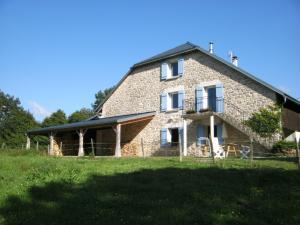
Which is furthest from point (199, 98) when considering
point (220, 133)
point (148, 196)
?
point (148, 196)

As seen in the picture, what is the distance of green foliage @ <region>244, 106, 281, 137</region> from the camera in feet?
62.2

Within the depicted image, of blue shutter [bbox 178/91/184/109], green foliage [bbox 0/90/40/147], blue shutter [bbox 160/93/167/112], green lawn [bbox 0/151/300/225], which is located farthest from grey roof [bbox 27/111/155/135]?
green foliage [bbox 0/90/40/147]

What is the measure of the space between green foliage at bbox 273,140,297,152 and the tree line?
1291 inches

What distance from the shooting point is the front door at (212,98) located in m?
21.8

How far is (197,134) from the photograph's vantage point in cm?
2191

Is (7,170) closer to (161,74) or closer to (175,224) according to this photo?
(175,224)

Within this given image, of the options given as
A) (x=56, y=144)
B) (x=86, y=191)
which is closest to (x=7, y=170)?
(x=86, y=191)

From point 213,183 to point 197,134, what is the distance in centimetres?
1257

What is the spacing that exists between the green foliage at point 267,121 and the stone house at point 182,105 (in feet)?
1.06

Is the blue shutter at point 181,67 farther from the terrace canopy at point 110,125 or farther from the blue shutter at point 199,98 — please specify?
the terrace canopy at point 110,125

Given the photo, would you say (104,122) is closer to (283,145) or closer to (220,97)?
(220,97)

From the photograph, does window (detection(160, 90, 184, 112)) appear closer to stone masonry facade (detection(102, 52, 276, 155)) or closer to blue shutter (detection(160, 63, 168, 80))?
stone masonry facade (detection(102, 52, 276, 155))

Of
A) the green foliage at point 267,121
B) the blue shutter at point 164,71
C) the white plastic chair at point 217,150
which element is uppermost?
the blue shutter at point 164,71

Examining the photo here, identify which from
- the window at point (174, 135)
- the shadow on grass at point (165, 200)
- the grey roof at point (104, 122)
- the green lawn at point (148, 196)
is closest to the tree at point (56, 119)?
the grey roof at point (104, 122)
